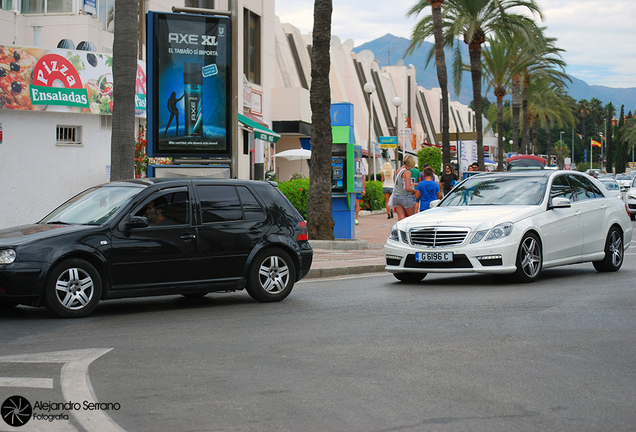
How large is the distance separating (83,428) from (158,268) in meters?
4.50

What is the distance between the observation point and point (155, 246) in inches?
348

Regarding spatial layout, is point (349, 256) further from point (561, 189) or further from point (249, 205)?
point (249, 205)

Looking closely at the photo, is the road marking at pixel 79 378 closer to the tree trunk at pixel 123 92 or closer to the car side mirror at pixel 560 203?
the tree trunk at pixel 123 92

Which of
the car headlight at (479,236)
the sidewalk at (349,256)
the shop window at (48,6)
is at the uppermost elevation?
the shop window at (48,6)

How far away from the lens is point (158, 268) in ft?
29.0

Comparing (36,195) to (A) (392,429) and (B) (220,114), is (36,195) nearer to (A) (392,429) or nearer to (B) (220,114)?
(B) (220,114)

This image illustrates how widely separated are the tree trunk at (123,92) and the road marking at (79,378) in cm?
699

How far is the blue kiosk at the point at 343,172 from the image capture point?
18.2 meters

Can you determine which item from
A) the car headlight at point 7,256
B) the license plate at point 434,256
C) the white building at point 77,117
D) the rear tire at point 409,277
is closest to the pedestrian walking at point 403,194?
the white building at point 77,117

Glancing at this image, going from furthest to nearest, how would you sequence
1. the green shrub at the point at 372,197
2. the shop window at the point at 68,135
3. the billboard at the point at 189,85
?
1. the green shrub at the point at 372,197
2. the shop window at the point at 68,135
3. the billboard at the point at 189,85

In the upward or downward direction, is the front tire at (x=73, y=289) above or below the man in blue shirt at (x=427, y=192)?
below

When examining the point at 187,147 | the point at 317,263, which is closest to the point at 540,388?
the point at 317,263

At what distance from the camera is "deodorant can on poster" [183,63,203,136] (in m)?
14.8

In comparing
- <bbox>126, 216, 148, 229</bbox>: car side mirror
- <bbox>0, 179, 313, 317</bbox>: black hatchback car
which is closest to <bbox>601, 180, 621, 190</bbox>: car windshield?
<bbox>0, 179, 313, 317</bbox>: black hatchback car
